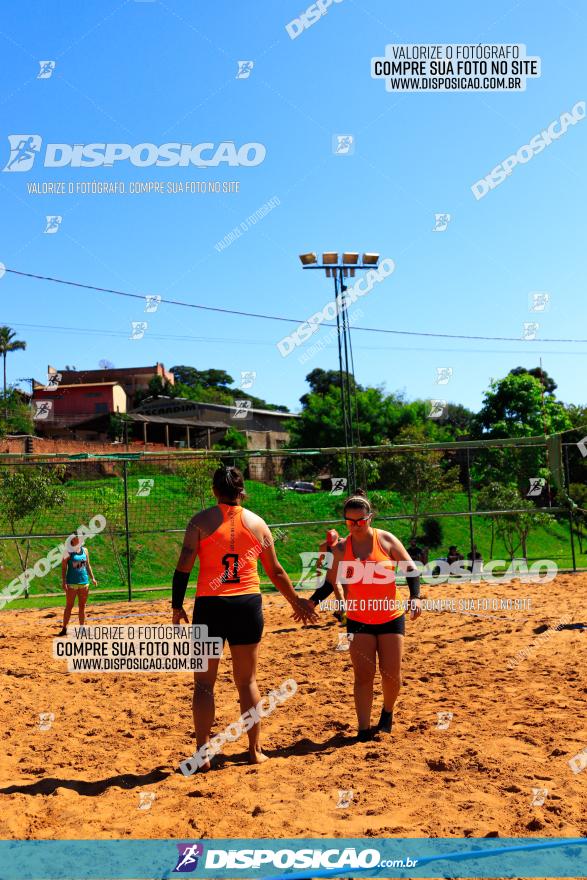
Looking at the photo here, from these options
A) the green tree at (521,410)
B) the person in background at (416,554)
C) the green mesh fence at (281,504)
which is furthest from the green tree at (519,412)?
the person in background at (416,554)

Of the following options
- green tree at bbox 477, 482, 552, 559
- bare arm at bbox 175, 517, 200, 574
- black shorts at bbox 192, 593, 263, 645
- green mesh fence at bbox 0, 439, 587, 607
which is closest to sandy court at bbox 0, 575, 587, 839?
black shorts at bbox 192, 593, 263, 645

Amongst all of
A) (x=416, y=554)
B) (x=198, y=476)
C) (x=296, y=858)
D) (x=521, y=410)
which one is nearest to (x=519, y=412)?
(x=521, y=410)

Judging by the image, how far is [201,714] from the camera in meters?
4.79

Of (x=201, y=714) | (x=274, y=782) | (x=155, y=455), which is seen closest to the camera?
(x=274, y=782)

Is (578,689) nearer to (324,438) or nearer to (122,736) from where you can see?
(122,736)

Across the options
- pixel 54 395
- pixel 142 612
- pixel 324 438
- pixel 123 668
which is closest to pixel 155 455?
pixel 142 612

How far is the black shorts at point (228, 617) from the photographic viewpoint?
4.69 metres

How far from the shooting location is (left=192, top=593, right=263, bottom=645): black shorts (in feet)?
15.4

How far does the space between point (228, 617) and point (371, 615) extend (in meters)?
1.21

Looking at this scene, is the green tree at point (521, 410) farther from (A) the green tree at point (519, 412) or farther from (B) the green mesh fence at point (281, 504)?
(B) the green mesh fence at point (281, 504)

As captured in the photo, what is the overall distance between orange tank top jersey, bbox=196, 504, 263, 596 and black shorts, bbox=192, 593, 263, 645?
5 centimetres

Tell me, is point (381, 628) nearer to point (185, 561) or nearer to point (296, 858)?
point (185, 561)

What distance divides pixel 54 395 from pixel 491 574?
197 ft

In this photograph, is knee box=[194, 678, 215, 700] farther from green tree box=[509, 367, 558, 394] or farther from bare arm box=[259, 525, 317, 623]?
green tree box=[509, 367, 558, 394]
